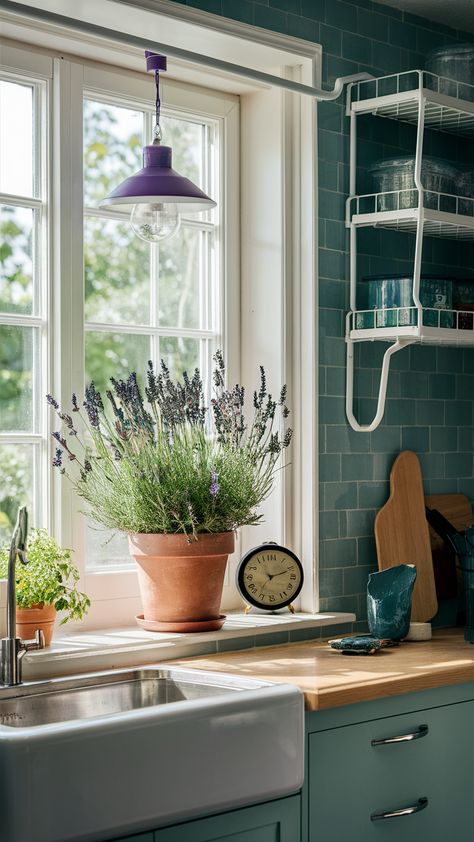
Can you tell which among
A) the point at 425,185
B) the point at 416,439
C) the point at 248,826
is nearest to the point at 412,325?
the point at 425,185

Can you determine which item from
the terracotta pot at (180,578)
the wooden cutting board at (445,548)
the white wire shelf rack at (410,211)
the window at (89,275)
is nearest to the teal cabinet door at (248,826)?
the terracotta pot at (180,578)

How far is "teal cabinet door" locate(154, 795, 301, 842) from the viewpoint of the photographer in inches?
86.8

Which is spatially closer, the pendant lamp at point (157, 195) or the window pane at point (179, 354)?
the pendant lamp at point (157, 195)

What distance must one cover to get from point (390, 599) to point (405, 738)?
45 centimetres

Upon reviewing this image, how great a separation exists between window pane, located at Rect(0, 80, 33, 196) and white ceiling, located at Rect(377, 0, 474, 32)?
1.17 m

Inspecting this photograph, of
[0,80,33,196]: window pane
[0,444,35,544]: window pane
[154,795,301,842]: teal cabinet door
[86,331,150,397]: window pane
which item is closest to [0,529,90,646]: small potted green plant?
[0,444,35,544]: window pane

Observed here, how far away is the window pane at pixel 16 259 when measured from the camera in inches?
113

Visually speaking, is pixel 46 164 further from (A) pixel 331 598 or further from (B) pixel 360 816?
(B) pixel 360 816

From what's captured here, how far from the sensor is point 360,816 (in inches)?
102

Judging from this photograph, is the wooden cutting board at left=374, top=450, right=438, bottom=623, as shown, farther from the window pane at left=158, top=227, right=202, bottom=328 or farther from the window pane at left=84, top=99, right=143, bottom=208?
the window pane at left=84, top=99, right=143, bottom=208

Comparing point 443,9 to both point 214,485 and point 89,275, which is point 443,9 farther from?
point 214,485

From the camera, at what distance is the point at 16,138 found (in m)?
2.89

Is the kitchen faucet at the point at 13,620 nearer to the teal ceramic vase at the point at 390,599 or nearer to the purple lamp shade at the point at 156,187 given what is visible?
the purple lamp shade at the point at 156,187

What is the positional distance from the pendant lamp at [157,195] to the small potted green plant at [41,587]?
80 centimetres
